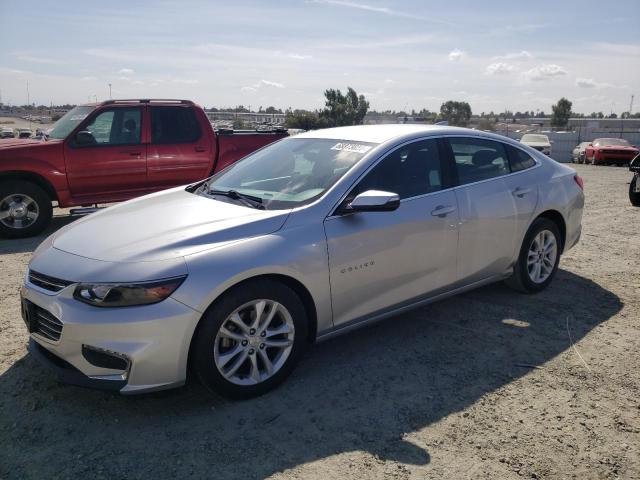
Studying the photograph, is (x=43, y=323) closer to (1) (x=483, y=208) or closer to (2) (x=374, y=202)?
(2) (x=374, y=202)

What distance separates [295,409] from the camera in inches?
126

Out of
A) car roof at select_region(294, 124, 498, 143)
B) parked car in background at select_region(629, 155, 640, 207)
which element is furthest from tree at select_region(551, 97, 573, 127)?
car roof at select_region(294, 124, 498, 143)

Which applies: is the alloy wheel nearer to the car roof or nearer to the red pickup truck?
the car roof

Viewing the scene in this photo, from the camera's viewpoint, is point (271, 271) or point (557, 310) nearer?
point (271, 271)

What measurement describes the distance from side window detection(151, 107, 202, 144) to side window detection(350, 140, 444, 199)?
210 inches

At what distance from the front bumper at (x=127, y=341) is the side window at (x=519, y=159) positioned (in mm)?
3290

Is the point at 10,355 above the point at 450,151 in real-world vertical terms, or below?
below

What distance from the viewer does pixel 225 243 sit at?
314cm

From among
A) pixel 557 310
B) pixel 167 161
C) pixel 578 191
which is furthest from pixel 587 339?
pixel 167 161

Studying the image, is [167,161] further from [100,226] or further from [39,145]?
[100,226]

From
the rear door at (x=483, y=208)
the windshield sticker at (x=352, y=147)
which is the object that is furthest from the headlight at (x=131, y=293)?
the rear door at (x=483, y=208)

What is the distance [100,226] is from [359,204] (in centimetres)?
176

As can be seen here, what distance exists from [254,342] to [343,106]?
76.5 metres

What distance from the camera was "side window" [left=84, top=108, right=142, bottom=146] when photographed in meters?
8.01
